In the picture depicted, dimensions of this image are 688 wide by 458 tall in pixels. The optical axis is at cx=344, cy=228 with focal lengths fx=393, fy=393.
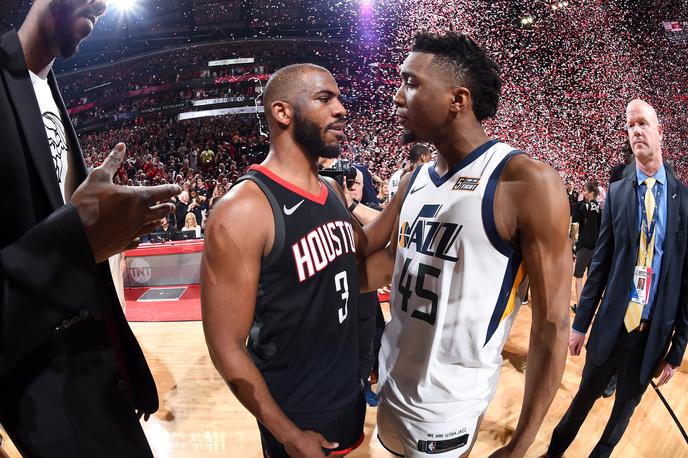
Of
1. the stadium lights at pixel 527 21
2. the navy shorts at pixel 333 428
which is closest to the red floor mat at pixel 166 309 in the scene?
the navy shorts at pixel 333 428

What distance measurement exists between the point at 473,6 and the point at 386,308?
1644 centimetres

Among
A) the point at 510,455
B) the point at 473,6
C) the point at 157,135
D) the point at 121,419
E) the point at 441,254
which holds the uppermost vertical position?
the point at 473,6

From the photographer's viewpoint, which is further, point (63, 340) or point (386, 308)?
point (386, 308)

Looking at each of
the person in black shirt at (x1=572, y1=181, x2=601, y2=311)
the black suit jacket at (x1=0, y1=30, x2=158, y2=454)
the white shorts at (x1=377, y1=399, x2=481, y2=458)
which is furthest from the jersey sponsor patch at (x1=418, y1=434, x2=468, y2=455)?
the person in black shirt at (x1=572, y1=181, x2=601, y2=311)

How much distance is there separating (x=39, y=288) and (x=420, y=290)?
1.10 metres

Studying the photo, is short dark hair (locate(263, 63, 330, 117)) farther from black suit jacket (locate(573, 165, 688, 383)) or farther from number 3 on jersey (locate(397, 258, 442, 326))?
black suit jacket (locate(573, 165, 688, 383))

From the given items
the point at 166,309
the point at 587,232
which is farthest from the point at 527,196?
the point at 166,309

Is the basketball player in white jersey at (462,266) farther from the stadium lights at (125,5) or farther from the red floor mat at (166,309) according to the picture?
the stadium lights at (125,5)

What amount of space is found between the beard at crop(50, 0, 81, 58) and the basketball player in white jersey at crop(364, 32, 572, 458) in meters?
1.07

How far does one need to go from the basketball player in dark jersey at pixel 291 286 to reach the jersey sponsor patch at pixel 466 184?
0.46 m

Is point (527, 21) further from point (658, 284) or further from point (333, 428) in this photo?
point (333, 428)

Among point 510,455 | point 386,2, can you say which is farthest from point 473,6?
point 510,455

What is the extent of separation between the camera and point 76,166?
104 centimetres

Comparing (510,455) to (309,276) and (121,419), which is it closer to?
(309,276)
